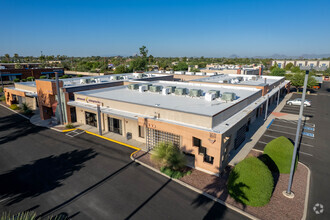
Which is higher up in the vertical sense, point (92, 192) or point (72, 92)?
point (72, 92)

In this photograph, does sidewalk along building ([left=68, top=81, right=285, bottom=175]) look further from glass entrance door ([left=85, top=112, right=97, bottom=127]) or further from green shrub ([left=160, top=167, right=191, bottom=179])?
green shrub ([left=160, top=167, right=191, bottom=179])

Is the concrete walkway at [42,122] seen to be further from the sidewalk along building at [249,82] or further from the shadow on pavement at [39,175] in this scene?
the sidewalk along building at [249,82]

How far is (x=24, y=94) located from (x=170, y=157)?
1356 inches

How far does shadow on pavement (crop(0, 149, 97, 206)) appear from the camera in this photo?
1577 cm

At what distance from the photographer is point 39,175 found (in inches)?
717

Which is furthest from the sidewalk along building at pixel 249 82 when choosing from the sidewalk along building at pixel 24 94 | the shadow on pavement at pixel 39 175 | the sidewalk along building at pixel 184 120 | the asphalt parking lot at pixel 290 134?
the sidewalk along building at pixel 24 94

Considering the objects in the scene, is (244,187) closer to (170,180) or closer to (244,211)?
(244,211)

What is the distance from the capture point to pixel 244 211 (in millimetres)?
13602

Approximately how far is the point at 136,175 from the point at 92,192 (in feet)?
12.8

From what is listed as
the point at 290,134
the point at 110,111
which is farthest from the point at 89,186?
the point at 290,134

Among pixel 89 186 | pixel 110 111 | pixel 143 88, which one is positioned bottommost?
pixel 89 186

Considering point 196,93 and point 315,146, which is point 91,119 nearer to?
point 196,93

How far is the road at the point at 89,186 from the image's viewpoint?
13859 millimetres

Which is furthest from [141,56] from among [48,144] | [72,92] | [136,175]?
[136,175]
